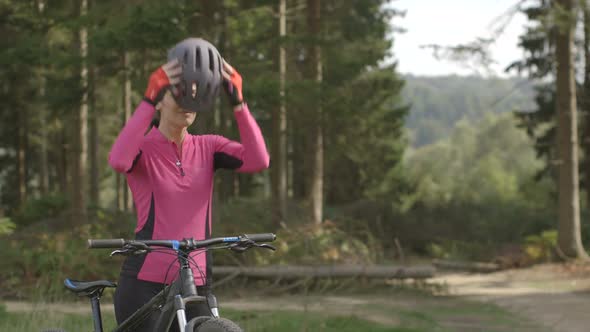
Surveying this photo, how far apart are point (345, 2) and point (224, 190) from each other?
8.57 meters

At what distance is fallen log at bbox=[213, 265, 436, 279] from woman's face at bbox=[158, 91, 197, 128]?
8965mm

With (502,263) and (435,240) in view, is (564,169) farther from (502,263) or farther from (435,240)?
(435,240)

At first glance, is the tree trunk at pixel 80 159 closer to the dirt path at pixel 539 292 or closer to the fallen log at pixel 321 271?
the fallen log at pixel 321 271

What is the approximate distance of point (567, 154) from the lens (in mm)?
17734

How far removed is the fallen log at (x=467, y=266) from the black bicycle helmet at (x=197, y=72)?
16.3 m

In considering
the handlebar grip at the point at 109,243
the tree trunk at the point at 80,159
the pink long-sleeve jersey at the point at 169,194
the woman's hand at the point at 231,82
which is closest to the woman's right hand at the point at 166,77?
the woman's hand at the point at 231,82

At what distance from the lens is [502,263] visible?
18.3 meters

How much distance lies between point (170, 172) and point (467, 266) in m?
16.2

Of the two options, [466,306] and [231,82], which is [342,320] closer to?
[466,306]

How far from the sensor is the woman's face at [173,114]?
3.36 m

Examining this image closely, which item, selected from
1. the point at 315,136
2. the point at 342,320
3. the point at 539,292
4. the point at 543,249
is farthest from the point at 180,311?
the point at 315,136

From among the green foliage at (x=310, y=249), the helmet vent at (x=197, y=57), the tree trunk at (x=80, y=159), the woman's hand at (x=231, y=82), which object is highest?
the helmet vent at (x=197, y=57)

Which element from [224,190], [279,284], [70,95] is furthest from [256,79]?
[224,190]

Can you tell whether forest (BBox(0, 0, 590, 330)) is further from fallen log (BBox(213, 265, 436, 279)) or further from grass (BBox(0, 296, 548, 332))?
grass (BBox(0, 296, 548, 332))
